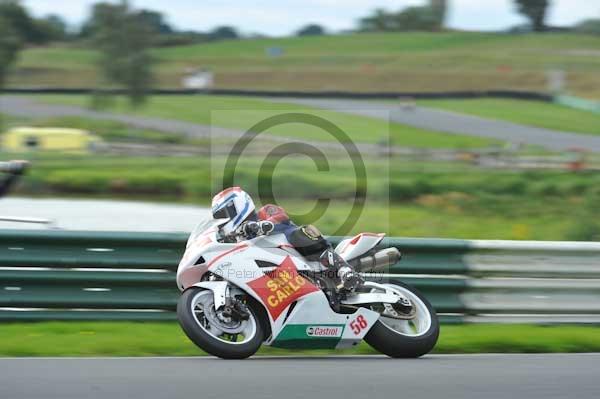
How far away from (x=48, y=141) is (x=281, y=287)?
86.6 feet

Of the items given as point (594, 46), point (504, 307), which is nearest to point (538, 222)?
point (504, 307)

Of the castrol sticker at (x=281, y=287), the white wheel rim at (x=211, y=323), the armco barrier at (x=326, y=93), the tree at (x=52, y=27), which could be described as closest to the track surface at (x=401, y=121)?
the armco barrier at (x=326, y=93)

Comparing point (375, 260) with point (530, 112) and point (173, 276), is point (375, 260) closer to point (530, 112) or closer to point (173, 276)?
point (173, 276)

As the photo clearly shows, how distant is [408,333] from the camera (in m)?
7.24

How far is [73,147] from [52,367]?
25.9 metres

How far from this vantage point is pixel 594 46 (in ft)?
229

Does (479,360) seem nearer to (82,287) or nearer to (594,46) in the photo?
(82,287)

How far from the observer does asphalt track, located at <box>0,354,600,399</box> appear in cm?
560

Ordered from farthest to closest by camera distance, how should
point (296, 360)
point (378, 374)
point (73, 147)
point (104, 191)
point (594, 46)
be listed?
point (594, 46), point (73, 147), point (104, 191), point (296, 360), point (378, 374)

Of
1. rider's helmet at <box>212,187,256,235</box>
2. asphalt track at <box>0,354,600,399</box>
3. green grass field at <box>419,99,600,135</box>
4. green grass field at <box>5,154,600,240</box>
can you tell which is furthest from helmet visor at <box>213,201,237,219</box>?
green grass field at <box>419,99,600,135</box>

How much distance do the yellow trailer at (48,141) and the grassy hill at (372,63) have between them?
1062 cm

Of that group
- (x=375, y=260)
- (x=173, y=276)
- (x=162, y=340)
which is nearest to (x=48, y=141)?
(x=173, y=276)

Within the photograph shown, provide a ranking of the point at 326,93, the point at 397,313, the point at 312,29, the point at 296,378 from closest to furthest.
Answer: the point at 296,378 → the point at 397,313 → the point at 326,93 → the point at 312,29

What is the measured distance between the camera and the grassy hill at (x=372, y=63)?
5156 centimetres
